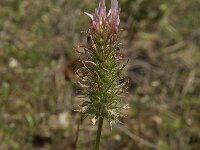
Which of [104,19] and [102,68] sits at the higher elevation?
[104,19]

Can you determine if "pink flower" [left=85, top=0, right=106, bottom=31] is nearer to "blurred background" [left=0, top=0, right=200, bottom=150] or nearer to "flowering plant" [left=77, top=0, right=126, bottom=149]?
"flowering plant" [left=77, top=0, right=126, bottom=149]

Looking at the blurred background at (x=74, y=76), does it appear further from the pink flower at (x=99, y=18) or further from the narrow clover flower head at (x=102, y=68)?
the pink flower at (x=99, y=18)

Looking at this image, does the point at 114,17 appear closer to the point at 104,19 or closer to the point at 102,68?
the point at 104,19

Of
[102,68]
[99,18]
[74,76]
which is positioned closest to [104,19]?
[99,18]

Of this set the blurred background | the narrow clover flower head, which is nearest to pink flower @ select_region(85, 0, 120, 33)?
the narrow clover flower head

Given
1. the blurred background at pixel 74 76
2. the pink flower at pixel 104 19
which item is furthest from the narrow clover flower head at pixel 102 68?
the blurred background at pixel 74 76

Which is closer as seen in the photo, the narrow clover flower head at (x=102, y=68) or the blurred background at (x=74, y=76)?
the narrow clover flower head at (x=102, y=68)

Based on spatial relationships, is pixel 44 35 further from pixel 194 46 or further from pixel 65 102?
pixel 194 46
